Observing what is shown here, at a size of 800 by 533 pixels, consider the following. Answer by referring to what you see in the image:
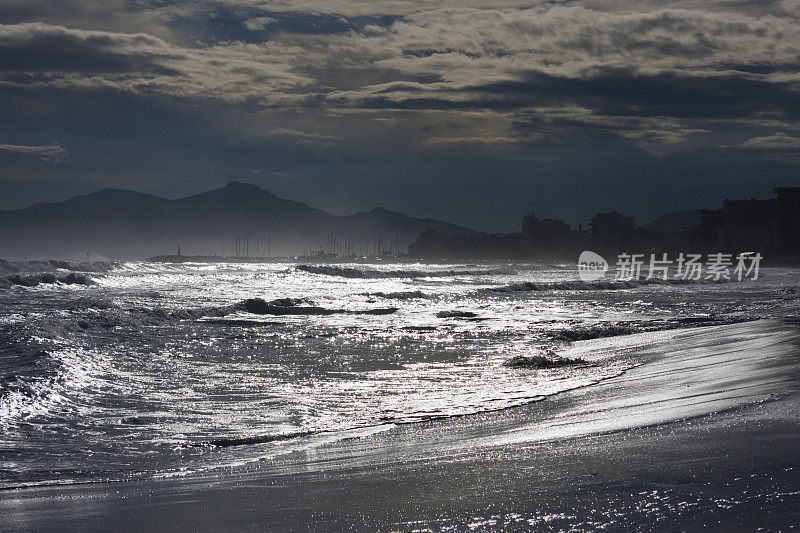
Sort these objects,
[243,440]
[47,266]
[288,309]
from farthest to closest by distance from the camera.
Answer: [47,266] < [288,309] < [243,440]

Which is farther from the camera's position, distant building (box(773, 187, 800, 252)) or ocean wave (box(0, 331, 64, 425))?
distant building (box(773, 187, 800, 252))

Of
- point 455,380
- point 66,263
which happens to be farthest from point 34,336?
point 66,263

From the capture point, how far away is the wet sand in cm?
318

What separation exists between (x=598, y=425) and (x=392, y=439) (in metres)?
1.75

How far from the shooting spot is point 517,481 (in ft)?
12.7

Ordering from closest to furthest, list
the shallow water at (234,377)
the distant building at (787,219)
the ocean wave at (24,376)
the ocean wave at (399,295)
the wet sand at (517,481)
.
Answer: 1. the wet sand at (517,481)
2. the shallow water at (234,377)
3. the ocean wave at (24,376)
4. the ocean wave at (399,295)
5. the distant building at (787,219)

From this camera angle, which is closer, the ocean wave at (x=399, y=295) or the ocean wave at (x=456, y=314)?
the ocean wave at (x=456, y=314)

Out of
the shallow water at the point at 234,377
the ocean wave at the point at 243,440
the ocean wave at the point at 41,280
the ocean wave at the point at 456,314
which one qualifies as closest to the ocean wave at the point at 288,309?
the shallow water at the point at 234,377

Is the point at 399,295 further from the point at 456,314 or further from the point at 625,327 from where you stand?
the point at 625,327

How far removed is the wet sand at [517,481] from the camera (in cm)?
318

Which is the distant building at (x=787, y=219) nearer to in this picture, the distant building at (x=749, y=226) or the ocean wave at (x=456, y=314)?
the distant building at (x=749, y=226)

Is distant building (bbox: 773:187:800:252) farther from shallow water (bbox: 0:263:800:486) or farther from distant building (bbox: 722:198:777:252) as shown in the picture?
shallow water (bbox: 0:263:800:486)

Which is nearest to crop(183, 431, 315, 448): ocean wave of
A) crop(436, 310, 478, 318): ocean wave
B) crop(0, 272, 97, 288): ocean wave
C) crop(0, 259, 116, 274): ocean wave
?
crop(436, 310, 478, 318): ocean wave

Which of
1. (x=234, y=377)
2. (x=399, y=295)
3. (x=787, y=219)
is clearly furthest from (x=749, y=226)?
(x=234, y=377)
